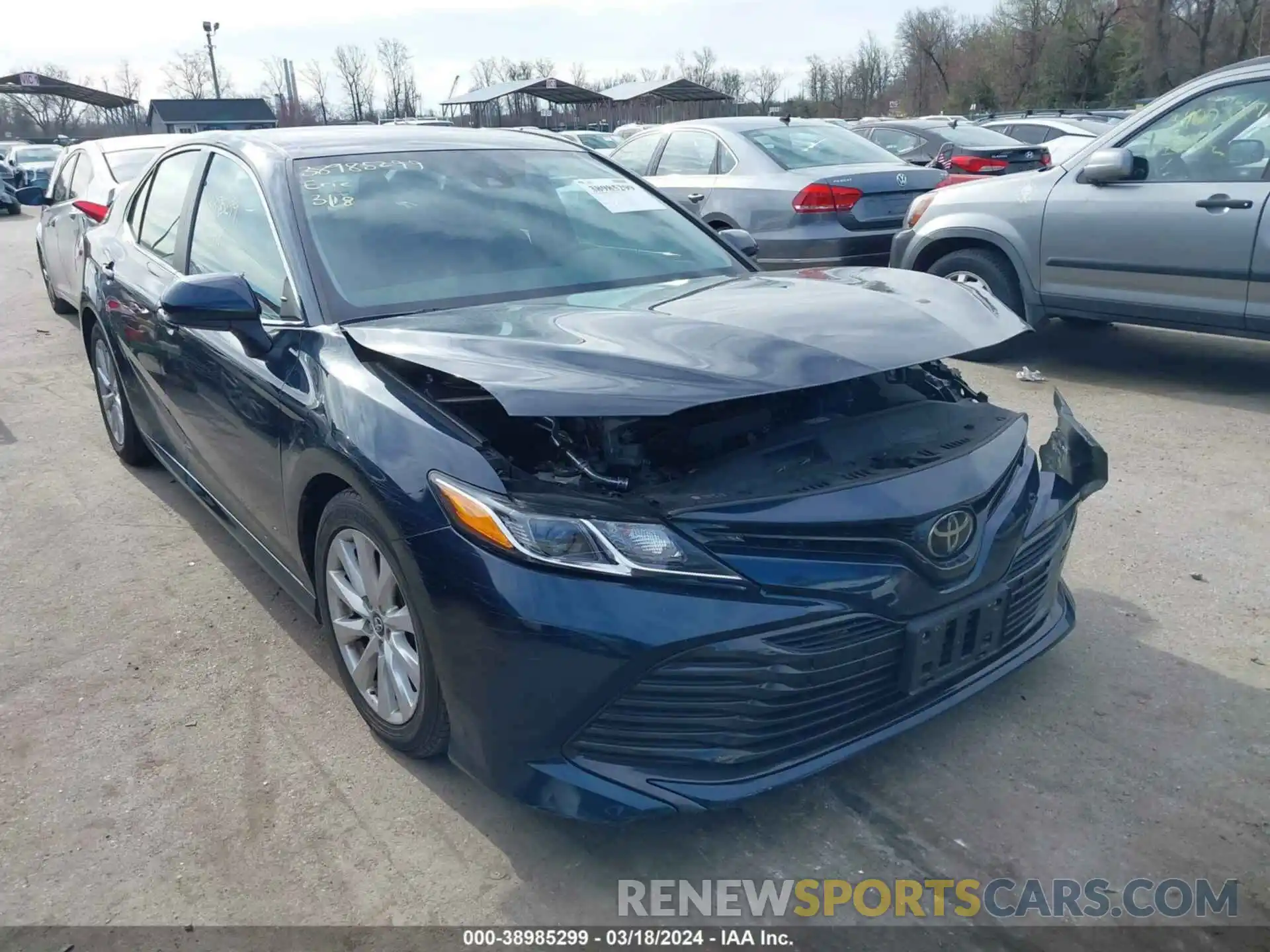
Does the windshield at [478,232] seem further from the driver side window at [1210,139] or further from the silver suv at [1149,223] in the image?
the driver side window at [1210,139]

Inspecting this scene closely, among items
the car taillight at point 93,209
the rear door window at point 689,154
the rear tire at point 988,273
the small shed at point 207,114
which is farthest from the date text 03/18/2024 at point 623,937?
the small shed at point 207,114

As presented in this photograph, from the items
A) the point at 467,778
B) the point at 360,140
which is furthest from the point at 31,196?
the point at 467,778

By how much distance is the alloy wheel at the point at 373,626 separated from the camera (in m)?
2.60

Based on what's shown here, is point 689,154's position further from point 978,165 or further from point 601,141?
point 601,141

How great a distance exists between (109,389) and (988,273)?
5.27 meters

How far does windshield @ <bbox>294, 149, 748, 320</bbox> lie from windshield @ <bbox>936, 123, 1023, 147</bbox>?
9.67m

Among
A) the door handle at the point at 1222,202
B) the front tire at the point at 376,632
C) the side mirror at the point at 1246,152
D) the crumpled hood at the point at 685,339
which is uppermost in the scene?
the side mirror at the point at 1246,152

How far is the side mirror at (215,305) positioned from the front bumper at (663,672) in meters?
1.04

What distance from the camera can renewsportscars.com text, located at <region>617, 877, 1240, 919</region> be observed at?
7.40 ft

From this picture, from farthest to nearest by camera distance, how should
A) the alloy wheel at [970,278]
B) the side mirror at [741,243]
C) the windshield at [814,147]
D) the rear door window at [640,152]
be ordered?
the rear door window at [640,152] < the windshield at [814,147] < the alloy wheel at [970,278] < the side mirror at [741,243]

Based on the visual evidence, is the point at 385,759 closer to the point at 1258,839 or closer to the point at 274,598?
the point at 274,598

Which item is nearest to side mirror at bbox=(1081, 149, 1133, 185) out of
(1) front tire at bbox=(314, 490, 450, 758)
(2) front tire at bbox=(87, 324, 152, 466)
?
(1) front tire at bbox=(314, 490, 450, 758)

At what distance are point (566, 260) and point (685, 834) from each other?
1.87m

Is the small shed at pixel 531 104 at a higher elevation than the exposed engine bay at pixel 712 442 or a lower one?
higher
